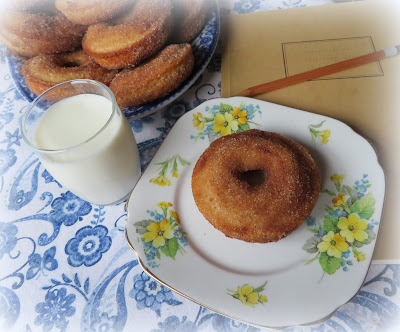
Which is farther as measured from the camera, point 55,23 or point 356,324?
point 55,23

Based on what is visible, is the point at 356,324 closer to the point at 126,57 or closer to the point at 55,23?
the point at 126,57

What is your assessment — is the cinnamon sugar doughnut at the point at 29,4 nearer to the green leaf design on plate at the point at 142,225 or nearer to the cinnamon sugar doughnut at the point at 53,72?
the cinnamon sugar doughnut at the point at 53,72

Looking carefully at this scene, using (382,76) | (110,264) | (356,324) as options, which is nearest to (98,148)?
(110,264)

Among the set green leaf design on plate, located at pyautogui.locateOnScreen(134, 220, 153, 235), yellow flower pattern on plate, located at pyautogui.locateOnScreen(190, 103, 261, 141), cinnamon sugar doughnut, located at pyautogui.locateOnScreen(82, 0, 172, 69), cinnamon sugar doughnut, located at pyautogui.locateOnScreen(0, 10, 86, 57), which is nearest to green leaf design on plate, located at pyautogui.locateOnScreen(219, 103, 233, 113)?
yellow flower pattern on plate, located at pyautogui.locateOnScreen(190, 103, 261, 141)

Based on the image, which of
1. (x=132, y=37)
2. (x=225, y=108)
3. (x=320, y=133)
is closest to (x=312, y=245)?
(x=320, y=133)

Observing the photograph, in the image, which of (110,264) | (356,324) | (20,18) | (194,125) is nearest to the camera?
(356,324)

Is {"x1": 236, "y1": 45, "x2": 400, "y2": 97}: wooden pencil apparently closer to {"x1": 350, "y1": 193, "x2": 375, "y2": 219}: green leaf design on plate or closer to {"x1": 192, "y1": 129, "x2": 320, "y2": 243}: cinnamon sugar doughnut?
{"x1": 192, "y1": 129, "x2": 320, "y2": 243}: cinnamon sugar doughnut

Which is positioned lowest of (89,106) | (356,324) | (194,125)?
(356,324)
